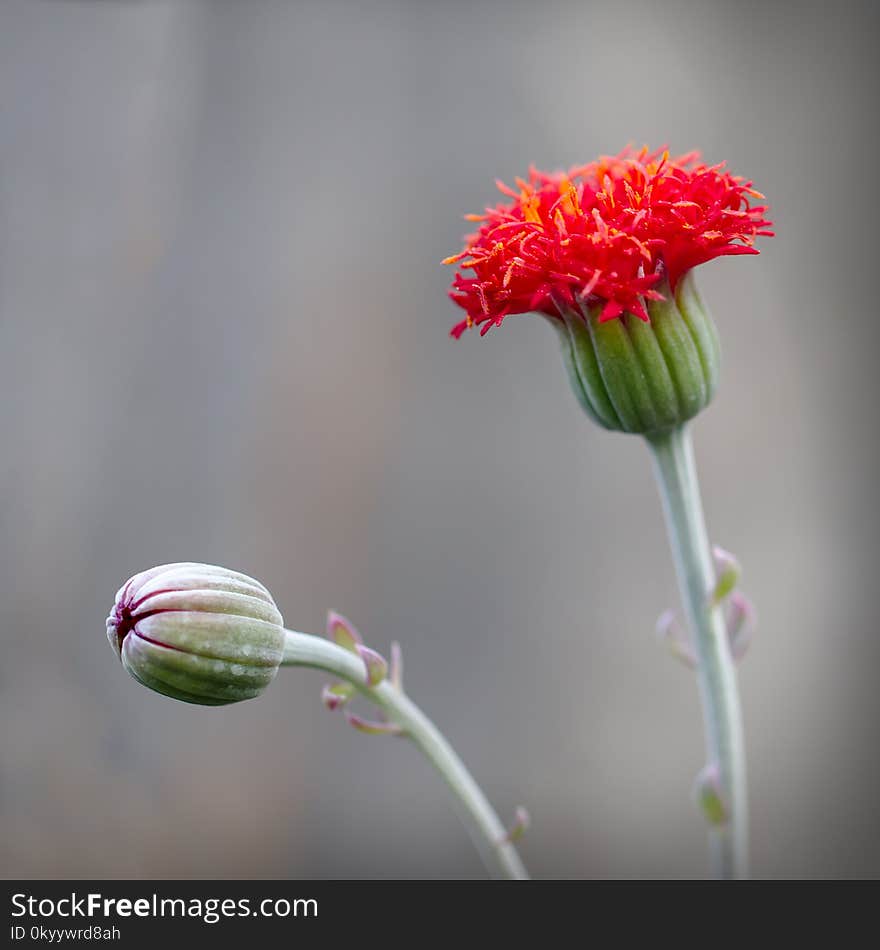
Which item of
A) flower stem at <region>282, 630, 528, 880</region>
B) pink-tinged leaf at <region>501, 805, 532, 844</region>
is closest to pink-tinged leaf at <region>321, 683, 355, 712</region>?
flower stem at <region>282, 630, 528, 880</region>

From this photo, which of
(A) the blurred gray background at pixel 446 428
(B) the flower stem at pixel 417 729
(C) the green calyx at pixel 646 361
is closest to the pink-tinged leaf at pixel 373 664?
(B) the flower stem at pixel 417 729

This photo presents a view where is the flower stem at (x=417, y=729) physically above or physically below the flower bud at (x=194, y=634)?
below

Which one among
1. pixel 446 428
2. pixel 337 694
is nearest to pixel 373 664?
pixel 337 694

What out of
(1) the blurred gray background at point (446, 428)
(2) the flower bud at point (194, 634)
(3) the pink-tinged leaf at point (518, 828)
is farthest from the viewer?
(1) the blurred gray background at point (446, 428)

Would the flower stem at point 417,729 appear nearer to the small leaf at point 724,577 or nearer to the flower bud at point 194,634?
the flower bud at point 194,634

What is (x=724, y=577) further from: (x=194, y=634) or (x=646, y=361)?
(x=194, y=634)
